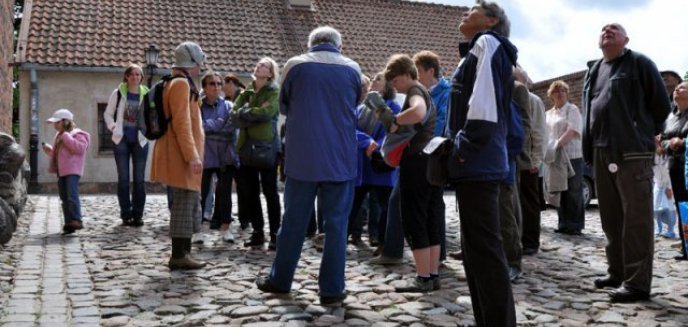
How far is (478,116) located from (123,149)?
21.0 ft

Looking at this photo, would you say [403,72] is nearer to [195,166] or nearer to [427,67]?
[427,67]

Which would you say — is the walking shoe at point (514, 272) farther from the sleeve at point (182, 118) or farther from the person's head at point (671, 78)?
the person's head at point (671, 78)

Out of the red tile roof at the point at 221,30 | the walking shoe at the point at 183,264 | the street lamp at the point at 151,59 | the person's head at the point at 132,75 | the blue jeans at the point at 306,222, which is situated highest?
the red tile roof at the point at 221,30

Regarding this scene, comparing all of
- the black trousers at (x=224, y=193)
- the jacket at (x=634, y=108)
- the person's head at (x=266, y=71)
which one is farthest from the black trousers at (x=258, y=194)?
the jacket at (x=634, y=108)

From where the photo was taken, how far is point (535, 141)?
7102 millimetres

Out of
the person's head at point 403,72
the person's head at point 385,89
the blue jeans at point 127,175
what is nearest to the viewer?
the person's head at point 403,72

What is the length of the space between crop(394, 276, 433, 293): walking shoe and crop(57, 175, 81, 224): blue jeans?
4541 mm

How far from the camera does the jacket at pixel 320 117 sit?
15.9ft

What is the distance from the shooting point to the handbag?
23.2ft

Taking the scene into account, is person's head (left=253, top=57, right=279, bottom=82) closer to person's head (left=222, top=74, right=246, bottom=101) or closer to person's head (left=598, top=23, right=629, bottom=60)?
person's head (left=222, top=74, right=246, bottom=101)

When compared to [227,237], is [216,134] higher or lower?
higher

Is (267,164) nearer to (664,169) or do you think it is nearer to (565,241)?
(565,241)

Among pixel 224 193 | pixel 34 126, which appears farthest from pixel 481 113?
pixel 34 126

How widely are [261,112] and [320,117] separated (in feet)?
7.28
